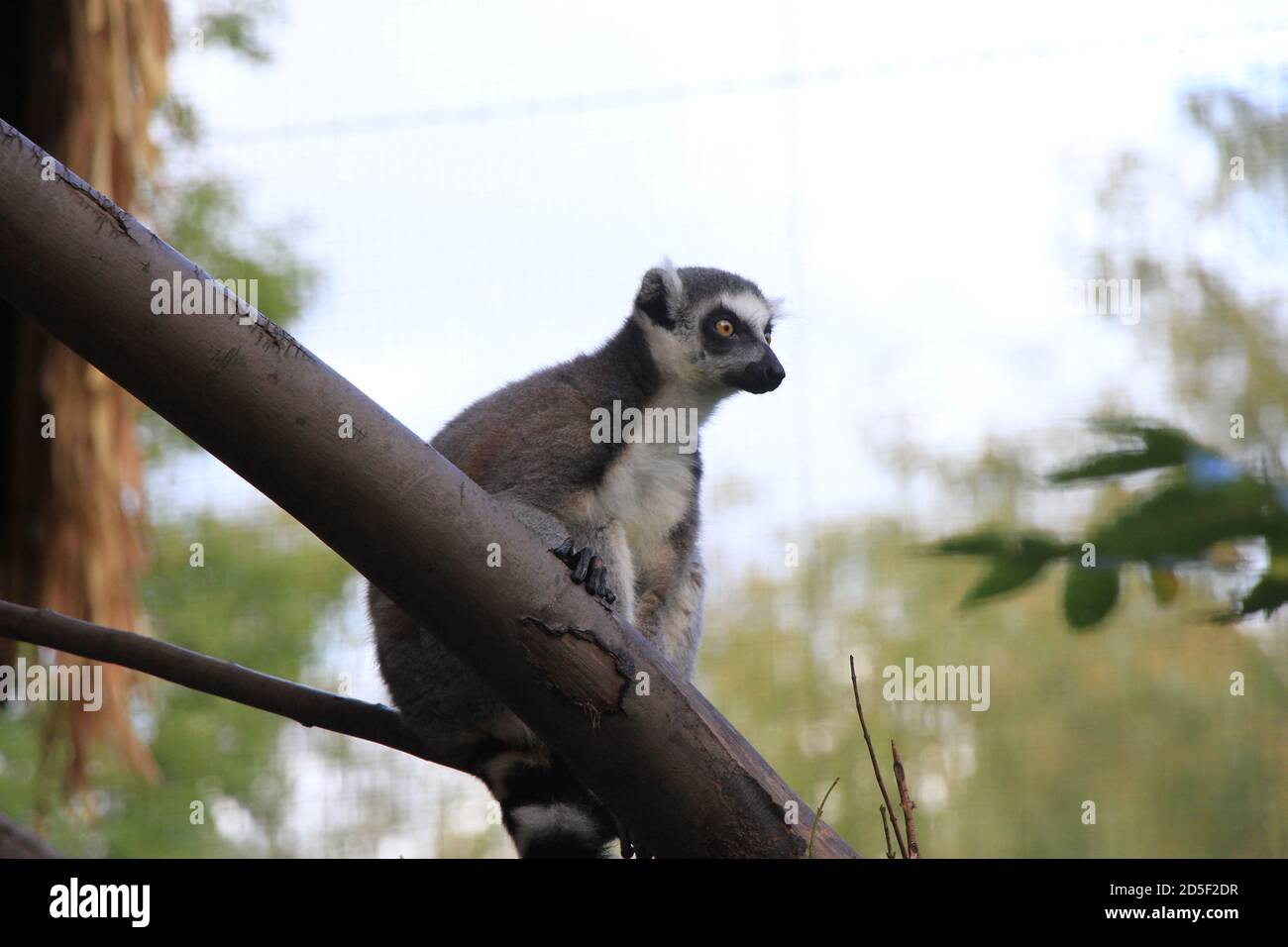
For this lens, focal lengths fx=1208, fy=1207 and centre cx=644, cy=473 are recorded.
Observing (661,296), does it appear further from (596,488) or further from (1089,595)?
(1089,595)

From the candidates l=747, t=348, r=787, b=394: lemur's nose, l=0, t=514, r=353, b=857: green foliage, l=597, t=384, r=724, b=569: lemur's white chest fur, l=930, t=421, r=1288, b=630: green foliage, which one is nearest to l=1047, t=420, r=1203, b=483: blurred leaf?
l=930, t=421, r=1288, b=630: green foliage

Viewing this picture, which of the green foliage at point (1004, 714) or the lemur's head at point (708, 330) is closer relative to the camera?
the lemur's head at point (708, 330)

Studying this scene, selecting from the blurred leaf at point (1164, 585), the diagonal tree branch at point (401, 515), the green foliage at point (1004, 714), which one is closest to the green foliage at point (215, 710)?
the green foliage at point (1004, 714)

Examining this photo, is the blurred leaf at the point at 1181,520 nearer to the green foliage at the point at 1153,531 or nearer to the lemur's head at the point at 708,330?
the green foliage at the point at 1153,531

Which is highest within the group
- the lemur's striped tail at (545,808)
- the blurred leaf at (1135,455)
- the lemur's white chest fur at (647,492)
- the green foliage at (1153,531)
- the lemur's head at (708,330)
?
the lemur's head at (708,330)

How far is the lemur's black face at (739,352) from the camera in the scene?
2992 millimetres

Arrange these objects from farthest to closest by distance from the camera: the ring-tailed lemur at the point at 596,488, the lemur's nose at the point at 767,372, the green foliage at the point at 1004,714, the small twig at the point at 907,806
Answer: the green foliage at the point at 1004,714 → the lemur's nose at the point at 767,372 → the ring-tailed lemur at the point at 596,488 → the small twig at the point at 907,806

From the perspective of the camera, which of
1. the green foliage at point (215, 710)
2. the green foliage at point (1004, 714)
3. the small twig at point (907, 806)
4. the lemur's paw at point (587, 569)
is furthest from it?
the green foliage at point (215, 710)

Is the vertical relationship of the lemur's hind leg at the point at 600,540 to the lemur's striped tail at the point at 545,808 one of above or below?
above

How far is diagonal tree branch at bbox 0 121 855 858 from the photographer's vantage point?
4.32ft

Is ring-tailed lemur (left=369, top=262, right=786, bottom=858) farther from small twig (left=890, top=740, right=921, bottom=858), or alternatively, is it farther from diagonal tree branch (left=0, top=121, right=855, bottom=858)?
small twig (left=890, top=740, right=921, bottom=858)

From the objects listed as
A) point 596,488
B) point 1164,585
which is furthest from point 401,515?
point 596,488
